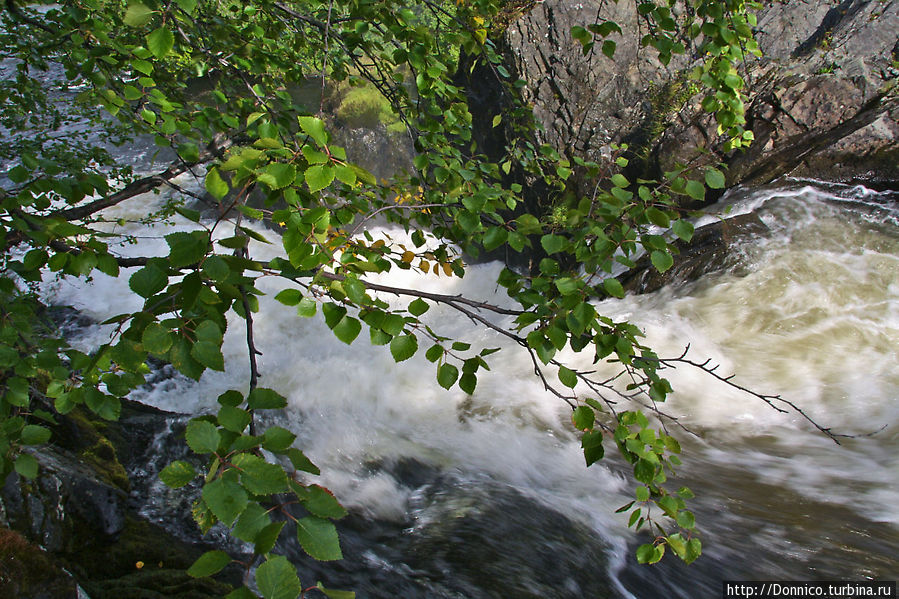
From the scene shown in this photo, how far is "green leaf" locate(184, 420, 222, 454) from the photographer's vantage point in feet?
2.23

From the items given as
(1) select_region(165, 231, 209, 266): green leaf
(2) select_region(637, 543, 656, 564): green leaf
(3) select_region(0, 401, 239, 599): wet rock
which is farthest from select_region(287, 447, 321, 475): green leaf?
(3) select_region(0, 401, 239, 599): wet rock

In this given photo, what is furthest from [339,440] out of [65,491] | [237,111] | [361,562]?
[237,111]

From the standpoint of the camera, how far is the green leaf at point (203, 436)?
2.23 ft

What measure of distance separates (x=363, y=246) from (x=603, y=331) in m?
0.58

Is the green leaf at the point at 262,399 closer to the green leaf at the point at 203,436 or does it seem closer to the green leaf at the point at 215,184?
the green leaf at the point at 203,436

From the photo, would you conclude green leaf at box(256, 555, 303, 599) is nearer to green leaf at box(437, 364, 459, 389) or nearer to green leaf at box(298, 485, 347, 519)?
green leaf at box(298, 485, 347, 519)

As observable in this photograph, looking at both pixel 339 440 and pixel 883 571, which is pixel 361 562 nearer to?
pixel 339 440

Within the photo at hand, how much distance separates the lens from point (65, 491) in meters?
2.29

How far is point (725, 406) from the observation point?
14.3 ft

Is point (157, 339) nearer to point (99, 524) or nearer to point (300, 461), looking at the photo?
point (300, 461)

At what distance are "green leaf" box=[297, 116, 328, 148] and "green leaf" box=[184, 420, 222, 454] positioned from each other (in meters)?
0.49

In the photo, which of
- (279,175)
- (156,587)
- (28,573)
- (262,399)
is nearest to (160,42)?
(279,175)

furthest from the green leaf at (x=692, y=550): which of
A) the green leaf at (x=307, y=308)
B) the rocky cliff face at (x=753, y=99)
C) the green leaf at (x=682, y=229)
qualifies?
the rocky cliff face at (x=753, y=99)

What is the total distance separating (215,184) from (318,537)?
2.06ft
